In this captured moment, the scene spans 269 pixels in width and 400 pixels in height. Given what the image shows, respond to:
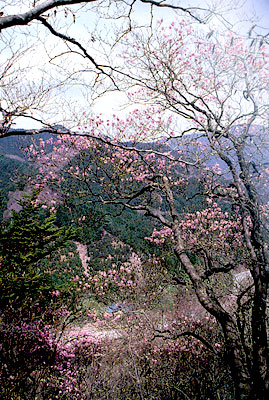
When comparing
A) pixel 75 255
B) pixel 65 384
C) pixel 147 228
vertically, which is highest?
pixel 147 228

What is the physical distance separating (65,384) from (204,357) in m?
2.61

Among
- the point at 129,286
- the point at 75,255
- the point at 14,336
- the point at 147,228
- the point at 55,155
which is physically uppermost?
the point at 147,228

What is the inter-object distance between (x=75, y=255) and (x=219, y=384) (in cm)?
1233

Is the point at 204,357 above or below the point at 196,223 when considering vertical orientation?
below

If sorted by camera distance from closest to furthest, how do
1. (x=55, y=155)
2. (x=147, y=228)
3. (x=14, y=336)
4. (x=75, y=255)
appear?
(x=14, y=336), (x=55, y=155), (x=75, y=255), (x=147, y=228)

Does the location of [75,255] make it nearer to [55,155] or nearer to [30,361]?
[55,155]

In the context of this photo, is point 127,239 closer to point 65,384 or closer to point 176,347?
point 176,347

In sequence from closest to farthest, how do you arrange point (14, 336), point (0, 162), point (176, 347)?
1. point (14, 336)
2. point (176, 347)
3. point (0, 162)

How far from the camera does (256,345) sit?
3389 mm

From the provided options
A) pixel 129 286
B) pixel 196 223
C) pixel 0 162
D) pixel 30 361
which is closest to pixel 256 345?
pixel 30 361

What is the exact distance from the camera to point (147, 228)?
1702cm

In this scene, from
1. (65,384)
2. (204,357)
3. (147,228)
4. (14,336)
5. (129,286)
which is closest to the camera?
(14,336)

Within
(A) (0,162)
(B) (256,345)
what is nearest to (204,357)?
(B) (256,345)

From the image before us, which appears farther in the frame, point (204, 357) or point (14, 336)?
point (204, 357)
